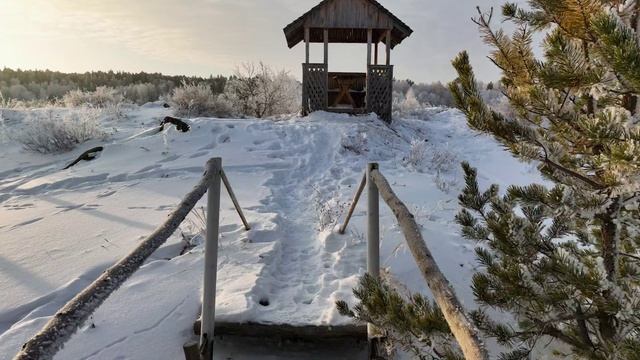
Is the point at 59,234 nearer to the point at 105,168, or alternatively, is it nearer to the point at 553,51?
the point at 105,168

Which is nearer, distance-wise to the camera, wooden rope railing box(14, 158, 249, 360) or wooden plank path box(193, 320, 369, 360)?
wooden rope railing box(14, 158, 249, 360)

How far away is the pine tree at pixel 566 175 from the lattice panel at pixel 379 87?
452 inches

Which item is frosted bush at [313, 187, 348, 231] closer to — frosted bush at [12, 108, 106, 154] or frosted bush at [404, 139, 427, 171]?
frosted bush at [404, 139, 427, 171]

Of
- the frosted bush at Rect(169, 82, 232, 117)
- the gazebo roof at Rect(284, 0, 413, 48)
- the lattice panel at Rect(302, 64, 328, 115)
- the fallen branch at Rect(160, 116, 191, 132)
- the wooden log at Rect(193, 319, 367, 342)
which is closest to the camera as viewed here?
the wooden log at Rect(193, 319, 367, 342)

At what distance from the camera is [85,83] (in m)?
39.8

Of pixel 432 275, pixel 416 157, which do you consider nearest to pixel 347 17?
pixel 416 157

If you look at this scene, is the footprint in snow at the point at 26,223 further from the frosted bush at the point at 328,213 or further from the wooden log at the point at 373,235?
the wooden log at the point at 373,235

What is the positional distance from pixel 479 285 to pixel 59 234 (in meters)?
4.75

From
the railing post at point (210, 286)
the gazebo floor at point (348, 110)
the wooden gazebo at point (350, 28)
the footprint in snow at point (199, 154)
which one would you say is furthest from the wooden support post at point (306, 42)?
the railing post at point (210, 286)

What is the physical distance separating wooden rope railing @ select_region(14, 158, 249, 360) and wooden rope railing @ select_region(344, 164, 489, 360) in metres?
1.19

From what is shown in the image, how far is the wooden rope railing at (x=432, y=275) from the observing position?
1.58 meters

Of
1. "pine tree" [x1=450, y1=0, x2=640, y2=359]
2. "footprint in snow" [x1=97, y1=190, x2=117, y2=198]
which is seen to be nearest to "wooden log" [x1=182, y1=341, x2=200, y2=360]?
"pine tree" [x1=450, y1=0, x2=640, y2=359]

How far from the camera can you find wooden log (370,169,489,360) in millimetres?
1558

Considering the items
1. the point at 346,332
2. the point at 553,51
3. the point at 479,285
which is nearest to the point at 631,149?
the point at 553,51
